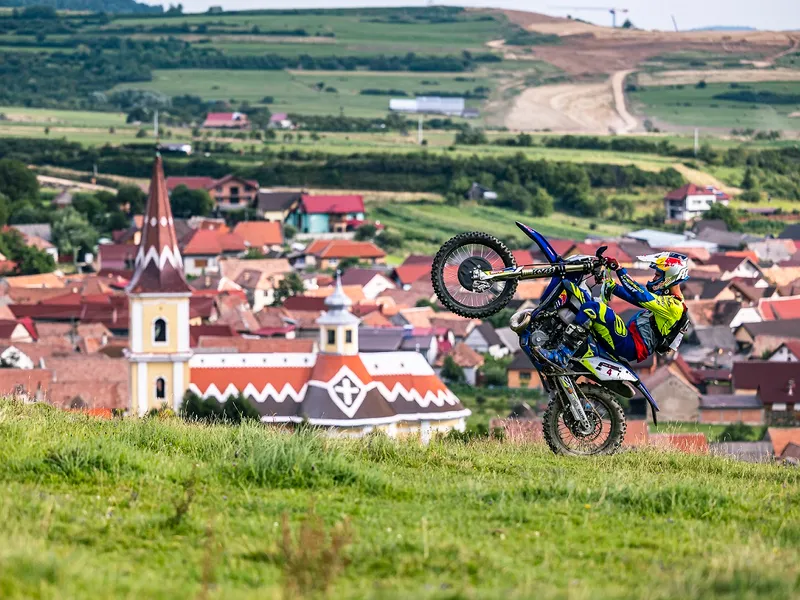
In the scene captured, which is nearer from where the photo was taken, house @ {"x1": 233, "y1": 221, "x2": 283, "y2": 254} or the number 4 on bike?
the number 4 on bike

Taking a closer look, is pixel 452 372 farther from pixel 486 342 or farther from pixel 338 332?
pixel 338 332

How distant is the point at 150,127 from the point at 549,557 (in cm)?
19489

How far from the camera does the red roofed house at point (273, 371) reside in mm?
56094

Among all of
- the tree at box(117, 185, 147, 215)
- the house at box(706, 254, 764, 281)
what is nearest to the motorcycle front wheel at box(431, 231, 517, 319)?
the house at box(706, 254, 764, 281)

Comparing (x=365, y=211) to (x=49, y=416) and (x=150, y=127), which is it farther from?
(x=49, y=416)

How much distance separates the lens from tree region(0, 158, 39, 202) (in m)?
141

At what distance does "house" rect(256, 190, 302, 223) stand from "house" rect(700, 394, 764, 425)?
7590cm

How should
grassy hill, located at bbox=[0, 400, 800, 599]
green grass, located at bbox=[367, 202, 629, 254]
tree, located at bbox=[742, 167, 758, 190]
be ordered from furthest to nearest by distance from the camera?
tree, located at bbox=[742, 167, 758, 190]
green grass, located at bbox=[367, 202, 629, 254]
grassy hill, located at bbox=[0, 400, 800, 599]

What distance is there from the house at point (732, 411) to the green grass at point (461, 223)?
1761 inches

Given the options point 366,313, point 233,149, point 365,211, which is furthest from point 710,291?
point 233,149

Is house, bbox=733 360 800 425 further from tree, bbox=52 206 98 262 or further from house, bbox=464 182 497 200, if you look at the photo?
house, bbox=464 182 497 200

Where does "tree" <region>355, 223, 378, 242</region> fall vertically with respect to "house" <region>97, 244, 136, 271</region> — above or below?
above

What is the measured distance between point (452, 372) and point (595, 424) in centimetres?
6932

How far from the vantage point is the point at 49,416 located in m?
13.9
